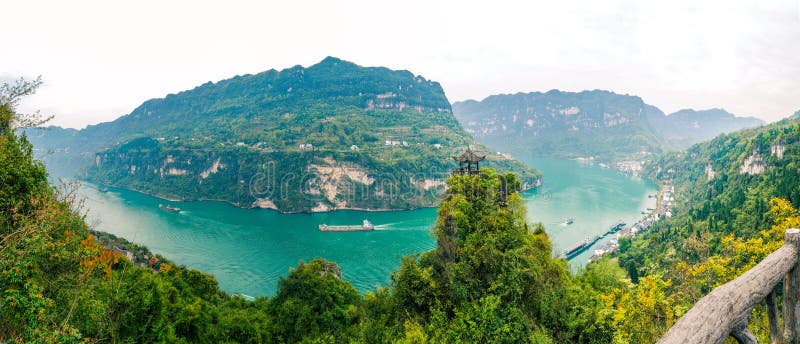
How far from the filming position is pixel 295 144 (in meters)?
97.7

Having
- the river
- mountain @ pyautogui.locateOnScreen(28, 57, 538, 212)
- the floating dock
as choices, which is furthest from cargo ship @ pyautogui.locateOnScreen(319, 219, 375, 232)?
the floating dock

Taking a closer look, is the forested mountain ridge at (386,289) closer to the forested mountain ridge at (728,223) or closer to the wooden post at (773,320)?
the forested mountain ridge at (728,223)

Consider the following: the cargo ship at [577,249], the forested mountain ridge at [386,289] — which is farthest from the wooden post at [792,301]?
the cargo ship at [577,249]

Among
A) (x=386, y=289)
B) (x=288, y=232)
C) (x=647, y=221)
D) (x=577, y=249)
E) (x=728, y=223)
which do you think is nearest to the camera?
(x=386, y=289)

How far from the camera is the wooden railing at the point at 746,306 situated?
2.00 m

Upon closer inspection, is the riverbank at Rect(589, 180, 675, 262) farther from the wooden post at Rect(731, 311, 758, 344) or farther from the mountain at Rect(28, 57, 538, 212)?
the wooden post at Rect(731, 311, 758, 344)

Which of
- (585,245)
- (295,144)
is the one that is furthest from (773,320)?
(295,144)

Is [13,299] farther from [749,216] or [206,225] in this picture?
[206,225]

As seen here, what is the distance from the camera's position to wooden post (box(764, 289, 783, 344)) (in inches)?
97.3

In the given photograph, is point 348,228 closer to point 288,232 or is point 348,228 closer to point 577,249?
point 288,232

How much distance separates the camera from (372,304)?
1395 centimetres

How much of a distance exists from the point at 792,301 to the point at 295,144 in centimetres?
10067

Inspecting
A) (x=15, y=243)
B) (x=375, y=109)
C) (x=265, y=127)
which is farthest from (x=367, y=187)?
(x=15, y=243)

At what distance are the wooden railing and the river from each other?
23.0 metres
